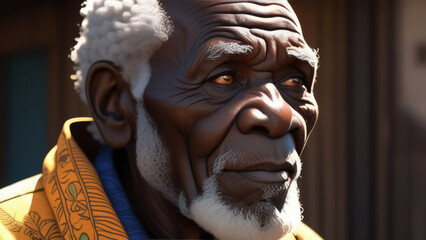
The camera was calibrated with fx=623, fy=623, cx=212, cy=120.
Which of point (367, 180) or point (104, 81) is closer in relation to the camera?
point (104, 81)

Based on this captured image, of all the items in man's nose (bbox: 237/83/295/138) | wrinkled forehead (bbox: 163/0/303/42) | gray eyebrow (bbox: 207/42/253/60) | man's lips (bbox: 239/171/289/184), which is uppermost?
wrinkled forehead (bbox: 163/0/303/42)

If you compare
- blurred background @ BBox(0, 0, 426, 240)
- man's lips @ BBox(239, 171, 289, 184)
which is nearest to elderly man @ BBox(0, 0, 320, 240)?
man's lips @ BBox(239, 171, 289, 184)

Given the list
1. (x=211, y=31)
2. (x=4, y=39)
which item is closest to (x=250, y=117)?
(x=211, y=31)

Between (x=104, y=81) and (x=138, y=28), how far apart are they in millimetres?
259

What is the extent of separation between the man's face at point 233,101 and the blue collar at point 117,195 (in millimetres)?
237

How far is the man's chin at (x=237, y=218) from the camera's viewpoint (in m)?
2.25

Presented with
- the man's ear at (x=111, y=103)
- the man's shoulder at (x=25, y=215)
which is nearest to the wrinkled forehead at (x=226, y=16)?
the man's ear at (x=111, y=103)

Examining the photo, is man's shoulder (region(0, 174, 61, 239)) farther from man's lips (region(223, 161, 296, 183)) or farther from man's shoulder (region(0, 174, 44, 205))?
man's lips (region(223, 161, 296, 183))

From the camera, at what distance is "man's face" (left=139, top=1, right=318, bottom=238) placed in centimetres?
223

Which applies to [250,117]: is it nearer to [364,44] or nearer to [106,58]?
[106,58]

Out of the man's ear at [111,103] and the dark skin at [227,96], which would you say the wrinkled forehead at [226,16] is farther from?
the man's ear at [111,103]

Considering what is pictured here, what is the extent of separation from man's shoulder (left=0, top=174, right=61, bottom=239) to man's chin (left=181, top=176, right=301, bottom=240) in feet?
1.85

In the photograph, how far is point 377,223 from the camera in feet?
16.3

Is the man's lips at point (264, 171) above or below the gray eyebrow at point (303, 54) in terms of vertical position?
below
